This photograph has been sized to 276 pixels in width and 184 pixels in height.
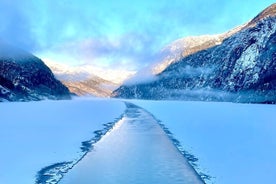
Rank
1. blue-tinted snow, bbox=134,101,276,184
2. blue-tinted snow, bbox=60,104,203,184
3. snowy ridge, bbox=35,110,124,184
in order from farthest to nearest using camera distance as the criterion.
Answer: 1. blue-tinted snow, bbox=60,104,203,184
2. snowy ridge, bbox=35,110,124,184
3. blue-tinted snow, bbox=134,101,276,184

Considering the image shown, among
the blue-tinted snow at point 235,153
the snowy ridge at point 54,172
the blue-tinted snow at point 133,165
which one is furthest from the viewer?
the blue-tinted snow at point 133,165

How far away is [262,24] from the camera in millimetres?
169250

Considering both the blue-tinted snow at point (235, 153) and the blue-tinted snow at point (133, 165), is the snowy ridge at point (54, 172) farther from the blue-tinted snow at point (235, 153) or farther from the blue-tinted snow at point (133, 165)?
the blue-tinted snow at point (235, 153)

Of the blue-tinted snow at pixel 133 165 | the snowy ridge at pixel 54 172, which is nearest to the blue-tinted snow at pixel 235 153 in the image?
the blue-tinted snow at pixel 133 165

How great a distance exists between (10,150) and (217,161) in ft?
39.0

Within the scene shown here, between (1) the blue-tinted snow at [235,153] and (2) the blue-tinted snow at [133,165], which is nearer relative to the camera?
(1) the blue-tinted snow at [235,153]

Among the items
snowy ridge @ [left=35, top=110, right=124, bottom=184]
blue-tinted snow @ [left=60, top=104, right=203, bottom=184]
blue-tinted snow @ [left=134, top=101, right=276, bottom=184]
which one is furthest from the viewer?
blue-tinted snow @ [left=60, top=104, right=203, bottom=184]

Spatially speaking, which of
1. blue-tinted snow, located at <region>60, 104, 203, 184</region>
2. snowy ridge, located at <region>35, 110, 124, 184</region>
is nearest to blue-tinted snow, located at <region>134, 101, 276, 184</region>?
blue-tinted snow, located at <region>60, 104, 203, 184</region>

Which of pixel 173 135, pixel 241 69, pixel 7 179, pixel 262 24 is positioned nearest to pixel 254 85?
pixel 241 69

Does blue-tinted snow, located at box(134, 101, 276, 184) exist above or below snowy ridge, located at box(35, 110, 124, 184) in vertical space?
above

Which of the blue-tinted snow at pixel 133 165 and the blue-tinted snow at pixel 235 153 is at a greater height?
the blue-tinted snow at pixel 235 153

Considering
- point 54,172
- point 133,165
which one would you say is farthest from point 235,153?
point 54,172

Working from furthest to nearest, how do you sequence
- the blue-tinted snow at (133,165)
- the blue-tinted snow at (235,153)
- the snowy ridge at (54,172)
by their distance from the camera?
the blue-tinted snow at (133,165)
the snowy ridge at (54,172)
the blue-tinted snow at (235,153)

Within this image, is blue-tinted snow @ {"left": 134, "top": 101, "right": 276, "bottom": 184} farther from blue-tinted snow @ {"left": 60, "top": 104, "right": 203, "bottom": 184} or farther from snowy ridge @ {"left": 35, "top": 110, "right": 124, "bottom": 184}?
snowy ridge @ {"left": 35, "top": 110, "right": 124, "bottom": 184}
